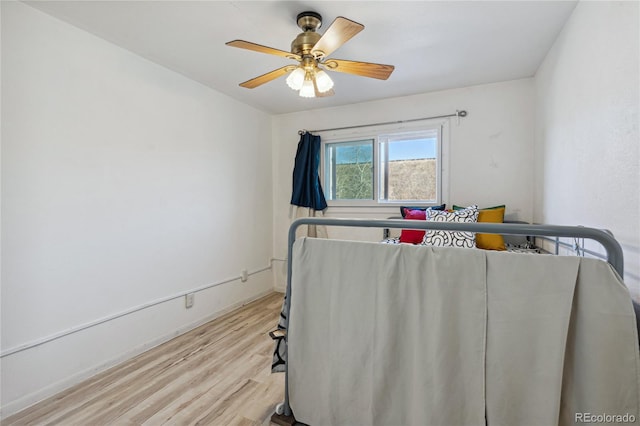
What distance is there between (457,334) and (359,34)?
1.83 m

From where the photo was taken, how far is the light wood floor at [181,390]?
4.83 ft

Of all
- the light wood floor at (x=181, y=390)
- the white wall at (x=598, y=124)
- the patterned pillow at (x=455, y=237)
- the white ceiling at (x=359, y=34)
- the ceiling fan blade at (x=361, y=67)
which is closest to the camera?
the white wall at (x=598, y=124)

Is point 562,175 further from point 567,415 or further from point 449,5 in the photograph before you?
point 567,415

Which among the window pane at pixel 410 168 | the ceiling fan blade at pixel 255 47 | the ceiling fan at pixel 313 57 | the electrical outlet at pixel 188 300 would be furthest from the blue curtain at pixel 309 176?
the ceiling fan blade at pixel 255 47

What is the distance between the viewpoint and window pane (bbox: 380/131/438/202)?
2.99 m

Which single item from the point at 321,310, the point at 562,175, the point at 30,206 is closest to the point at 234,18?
the point at 30,206

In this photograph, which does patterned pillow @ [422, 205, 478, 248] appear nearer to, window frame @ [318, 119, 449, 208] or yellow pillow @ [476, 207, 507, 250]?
yellow pillow @ [476, 207, 507, 250]

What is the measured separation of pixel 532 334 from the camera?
0.89 meters

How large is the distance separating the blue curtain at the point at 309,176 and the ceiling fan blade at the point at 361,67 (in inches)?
61.7

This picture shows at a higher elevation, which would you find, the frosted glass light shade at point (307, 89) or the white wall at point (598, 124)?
the frosted glass light shade at point (307, 89)

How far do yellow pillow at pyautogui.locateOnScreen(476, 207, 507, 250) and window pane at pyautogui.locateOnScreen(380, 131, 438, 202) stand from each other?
59cm

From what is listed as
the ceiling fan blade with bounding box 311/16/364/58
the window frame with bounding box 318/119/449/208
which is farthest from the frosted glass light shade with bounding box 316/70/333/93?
the window frame with bounding box 318/119/449/208

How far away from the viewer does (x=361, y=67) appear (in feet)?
5.78

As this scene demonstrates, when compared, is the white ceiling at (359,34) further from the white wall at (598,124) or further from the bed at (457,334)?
the bed at (457,334)
